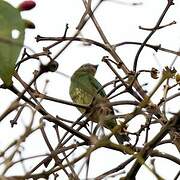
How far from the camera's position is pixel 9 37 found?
100 centimetres

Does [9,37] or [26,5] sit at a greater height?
[26,5]

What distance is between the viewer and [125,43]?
2.08 meters

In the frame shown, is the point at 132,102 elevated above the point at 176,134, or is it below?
above

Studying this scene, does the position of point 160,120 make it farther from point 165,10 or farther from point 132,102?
point 165,10

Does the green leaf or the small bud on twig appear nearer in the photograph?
the green leaf

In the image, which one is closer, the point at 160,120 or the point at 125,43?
the point at 160,120

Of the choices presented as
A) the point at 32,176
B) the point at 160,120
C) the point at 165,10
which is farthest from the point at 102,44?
the point at 32,176

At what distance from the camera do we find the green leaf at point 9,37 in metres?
1.02

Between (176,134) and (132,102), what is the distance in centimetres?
19

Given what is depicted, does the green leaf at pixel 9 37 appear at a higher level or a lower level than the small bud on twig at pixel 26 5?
lower

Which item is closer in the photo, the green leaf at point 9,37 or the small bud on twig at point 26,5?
the green leaf at point 9,37

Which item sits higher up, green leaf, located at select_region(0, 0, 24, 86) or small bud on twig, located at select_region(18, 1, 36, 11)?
small bud on twig, located at select_region(18, 1, 36, 11)

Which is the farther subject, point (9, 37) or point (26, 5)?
point (26, 5)

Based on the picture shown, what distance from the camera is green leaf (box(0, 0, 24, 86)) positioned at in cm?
102
